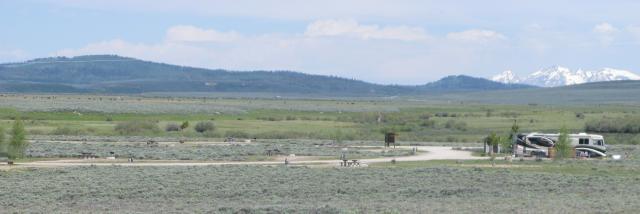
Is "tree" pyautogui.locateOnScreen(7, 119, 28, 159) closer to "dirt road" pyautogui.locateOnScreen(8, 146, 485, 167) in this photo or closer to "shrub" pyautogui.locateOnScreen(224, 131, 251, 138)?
"dirt road" pyautogui.locateOnScreen(8, 146, 485, 167)

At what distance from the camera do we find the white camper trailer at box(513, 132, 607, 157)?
66312mm

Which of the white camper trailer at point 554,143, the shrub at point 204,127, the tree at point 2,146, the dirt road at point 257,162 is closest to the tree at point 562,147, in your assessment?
the white camper trailer at point 554,143

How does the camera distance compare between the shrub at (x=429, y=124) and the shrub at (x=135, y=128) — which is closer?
the shrub at (x=135, y=128)

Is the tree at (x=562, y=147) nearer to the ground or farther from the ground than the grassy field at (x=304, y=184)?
farther from the ground

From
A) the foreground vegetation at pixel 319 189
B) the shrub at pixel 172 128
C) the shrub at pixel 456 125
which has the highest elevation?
the shrub at pixel 456 125

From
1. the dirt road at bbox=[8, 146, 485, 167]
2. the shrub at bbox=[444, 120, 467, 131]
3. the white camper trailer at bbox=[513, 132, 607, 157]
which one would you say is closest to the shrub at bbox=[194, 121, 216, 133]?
the shrub at bbox=[444, 120, 467, 131]

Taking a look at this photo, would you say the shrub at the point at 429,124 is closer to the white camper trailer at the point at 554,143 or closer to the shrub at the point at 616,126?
the shrub at the point at 616,126

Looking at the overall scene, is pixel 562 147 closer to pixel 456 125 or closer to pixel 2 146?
pixel 2 146

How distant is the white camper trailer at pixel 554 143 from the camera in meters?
66.3

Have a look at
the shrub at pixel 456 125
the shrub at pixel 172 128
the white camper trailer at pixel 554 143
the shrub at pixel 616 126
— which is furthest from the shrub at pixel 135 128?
the shrub at pixel 616 126

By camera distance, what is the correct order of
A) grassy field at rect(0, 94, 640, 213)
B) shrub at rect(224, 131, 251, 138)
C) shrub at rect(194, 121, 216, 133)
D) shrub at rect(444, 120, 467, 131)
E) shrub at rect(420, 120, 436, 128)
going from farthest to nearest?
1. shrub at rect(420, 120, 436, 128)
2. shrub at rect(444, 120, 467, 131)
3. shrub at rect(194, 121, 216, 133)
4. shrub at rect(224, 131, 251, 138)
5. grassy field at rect(0, 94, 640, 213)

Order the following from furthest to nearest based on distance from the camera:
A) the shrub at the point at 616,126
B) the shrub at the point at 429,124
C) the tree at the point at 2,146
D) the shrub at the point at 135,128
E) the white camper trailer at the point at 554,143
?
the shrub at the point at 429,124 < the shrub at the point at 616,126 < the shrub at the point at 135,128 < the white camper trailer at the point at 554,143 < the tree at the point at 2,146

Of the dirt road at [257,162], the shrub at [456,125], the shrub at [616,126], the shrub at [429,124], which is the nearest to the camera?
the dirt road at [257,162]

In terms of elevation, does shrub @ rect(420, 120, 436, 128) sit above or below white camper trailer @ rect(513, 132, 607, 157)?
above
